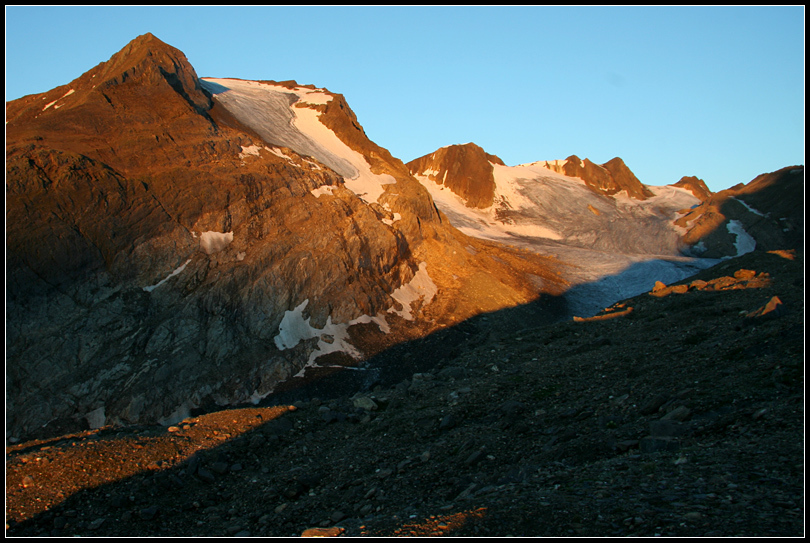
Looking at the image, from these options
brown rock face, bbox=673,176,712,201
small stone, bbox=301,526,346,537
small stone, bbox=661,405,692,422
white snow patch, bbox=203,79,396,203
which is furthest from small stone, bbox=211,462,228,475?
brown rock face, bbox=673,176,712,201

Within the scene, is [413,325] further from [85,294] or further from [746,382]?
[746,382]

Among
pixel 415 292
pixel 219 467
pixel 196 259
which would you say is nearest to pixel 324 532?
pixel 219 467

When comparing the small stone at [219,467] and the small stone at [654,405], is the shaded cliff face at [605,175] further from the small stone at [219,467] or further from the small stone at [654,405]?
the small stone at [219,467]

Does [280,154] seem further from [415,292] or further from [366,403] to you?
[366,403]

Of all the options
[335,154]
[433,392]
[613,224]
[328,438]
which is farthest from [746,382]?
[613,224]

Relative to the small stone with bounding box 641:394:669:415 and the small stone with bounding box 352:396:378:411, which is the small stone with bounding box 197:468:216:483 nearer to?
the small stone with bounding box 352:396:378:411
